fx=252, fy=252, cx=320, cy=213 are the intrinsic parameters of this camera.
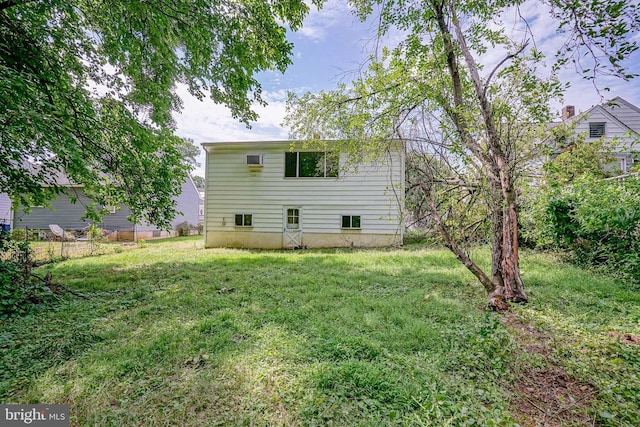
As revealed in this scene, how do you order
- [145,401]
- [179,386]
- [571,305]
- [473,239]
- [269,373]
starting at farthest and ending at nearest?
[473,239]
[571,305]
[269,373]
[179,386]
[145,401]

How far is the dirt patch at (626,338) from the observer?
2.60 meters

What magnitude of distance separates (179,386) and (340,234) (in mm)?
8752

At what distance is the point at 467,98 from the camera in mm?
4285

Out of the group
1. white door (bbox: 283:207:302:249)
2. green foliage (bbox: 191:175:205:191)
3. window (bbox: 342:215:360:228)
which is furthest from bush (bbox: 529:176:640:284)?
green foliage (bbox: 191:175:205:191)

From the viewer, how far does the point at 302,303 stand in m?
4.00

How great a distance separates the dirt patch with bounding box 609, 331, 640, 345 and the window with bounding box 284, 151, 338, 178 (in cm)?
873

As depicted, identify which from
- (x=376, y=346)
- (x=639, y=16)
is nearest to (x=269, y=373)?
(x=376, y=346)

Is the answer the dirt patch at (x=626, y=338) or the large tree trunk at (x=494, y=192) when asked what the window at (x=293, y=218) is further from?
the dirt patch at (x=626, y=338)

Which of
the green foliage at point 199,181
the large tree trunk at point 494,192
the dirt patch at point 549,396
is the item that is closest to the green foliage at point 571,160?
the large tree trunk at point 494,192

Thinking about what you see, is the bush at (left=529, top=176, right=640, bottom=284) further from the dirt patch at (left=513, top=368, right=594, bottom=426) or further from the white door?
the white door

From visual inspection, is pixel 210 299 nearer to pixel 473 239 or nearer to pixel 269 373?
pixel 269 373

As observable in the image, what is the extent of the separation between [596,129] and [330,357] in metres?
18.4

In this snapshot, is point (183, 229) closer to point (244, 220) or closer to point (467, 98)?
point (244, 220)

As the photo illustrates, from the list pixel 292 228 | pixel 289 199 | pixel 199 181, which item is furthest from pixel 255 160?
pixel 199 181
